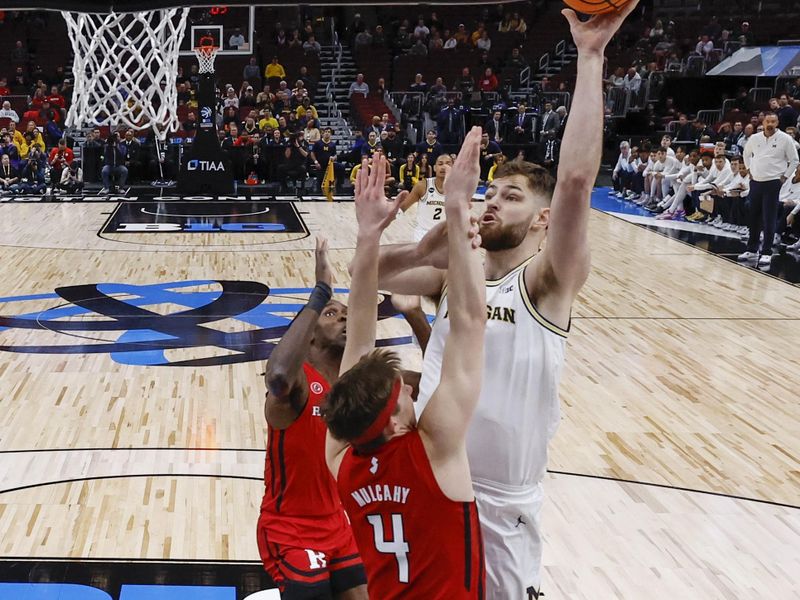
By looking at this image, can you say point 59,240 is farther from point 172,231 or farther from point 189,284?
point 189,284

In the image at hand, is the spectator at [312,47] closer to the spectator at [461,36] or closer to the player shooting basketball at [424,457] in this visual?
the spectator at [461,36]

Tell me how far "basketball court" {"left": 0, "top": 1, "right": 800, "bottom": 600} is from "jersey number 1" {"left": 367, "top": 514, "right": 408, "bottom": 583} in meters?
1.83

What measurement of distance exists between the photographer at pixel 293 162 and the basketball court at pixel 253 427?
7642 mm

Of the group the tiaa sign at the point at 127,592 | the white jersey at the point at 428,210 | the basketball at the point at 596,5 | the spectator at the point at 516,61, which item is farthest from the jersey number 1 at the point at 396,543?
the spectator at the point at 516,61

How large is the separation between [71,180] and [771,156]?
1279 cm

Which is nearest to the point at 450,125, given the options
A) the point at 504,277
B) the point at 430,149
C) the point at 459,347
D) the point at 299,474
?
the point at 430,149

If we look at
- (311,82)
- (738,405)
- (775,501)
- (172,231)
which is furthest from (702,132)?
(775,501)

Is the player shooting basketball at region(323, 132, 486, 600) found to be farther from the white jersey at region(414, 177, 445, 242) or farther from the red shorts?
the white jersey at region(414, 177, 445, 242)

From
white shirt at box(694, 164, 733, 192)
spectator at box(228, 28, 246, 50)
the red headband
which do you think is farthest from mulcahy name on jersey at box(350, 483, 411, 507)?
spectator at box(228, 28, 246, 50)

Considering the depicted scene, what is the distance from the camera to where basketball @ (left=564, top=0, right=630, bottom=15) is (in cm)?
228

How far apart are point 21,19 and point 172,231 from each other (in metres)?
14.8

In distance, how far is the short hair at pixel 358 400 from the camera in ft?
7.22

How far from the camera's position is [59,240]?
13109 mm

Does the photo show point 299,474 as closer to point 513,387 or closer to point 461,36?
point 513,387
